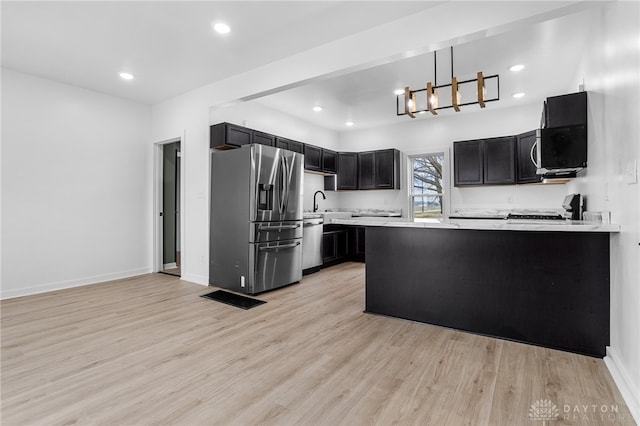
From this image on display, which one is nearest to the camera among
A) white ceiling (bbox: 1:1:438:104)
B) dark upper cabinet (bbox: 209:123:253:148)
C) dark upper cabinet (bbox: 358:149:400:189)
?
white ceiling (bbox: 1:1:438:104)

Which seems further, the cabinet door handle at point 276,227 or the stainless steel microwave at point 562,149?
the cabinet door handle at point 276,227

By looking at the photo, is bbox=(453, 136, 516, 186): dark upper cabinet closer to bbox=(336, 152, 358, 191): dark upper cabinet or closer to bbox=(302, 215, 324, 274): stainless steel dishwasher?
bbox=(336, 152, 358, 191): dark upper cabinet

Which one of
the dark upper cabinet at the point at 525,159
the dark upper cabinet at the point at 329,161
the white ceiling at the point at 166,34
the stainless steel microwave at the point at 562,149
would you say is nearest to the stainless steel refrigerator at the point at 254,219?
the white ceiling at the point at 166,34

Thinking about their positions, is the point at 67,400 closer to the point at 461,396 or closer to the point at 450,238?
the point at 461,396

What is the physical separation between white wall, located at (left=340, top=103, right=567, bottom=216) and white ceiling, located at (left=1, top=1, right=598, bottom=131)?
614 millimetres

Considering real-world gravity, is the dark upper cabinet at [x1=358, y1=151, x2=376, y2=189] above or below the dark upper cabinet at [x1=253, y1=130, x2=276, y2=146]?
below

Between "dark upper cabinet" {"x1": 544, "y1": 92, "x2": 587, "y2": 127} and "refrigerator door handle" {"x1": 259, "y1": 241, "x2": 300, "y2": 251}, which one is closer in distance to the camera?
"dark upper cabinet" {"x1": 544, "y1": 92, "x2": 587, "y2": 127}

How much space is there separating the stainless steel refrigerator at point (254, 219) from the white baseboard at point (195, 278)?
17 cm

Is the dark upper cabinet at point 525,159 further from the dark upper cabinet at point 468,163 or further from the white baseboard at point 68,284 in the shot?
the white baseboard at point 68,284

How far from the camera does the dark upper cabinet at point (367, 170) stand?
655 cm

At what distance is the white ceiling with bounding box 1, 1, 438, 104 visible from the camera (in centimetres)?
273

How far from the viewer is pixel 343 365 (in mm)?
2209

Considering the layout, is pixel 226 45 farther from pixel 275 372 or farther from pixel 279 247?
pixel 275 372

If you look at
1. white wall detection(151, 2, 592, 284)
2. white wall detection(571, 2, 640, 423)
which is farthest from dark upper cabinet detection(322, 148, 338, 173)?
white wall detection(571, 2, 640, 423)
